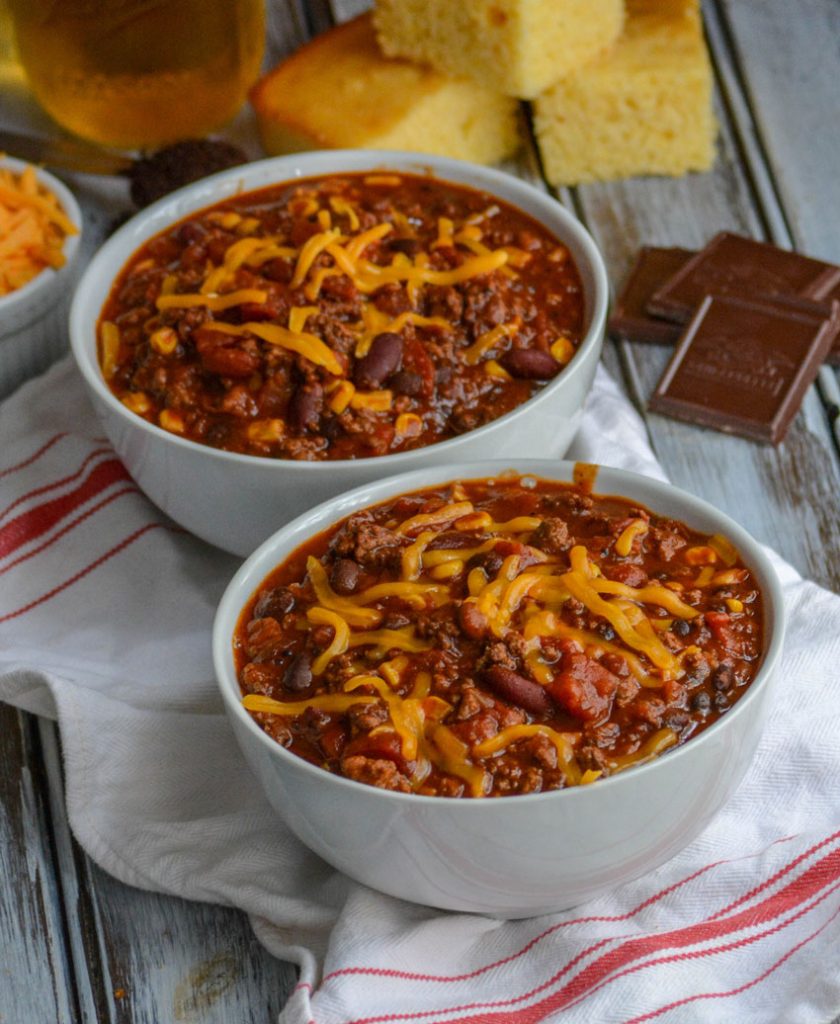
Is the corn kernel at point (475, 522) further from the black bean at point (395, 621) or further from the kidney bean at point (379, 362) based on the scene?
the kidney bean at point (379, 362)

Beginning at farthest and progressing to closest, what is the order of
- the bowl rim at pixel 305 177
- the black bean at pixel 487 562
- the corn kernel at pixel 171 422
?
1. the corn kernel at pixel 171 422
2. the bowl rim at pixel 305 177
3. the black bean at pixel 487 562

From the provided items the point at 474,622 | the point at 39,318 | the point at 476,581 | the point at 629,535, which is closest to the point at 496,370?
the point at 629,535

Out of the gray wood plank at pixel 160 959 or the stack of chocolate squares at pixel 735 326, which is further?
the stack of chocolate squares at pixel 735 326

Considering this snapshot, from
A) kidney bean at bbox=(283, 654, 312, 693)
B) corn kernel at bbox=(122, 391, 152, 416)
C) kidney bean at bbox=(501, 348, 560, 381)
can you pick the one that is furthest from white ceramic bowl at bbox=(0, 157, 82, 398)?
kidney bean at bbox=(283, 654, 312, 693)

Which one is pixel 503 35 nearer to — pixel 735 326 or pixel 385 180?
pixel 385 180

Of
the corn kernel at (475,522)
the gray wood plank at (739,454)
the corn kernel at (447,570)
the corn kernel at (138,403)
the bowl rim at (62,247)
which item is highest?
the bowl rim at (62,247)

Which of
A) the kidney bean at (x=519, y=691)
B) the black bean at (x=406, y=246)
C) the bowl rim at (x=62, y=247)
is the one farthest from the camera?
the bowl rim at (x=62, y=247)

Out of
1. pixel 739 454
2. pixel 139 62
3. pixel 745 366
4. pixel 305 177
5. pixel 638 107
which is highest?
pixel 139 62

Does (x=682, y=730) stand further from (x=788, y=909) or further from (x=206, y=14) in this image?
(x=206, y=14)

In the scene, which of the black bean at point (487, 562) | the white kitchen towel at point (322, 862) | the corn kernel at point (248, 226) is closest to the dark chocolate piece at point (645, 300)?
the white kitchen towel at point (322, 862)
